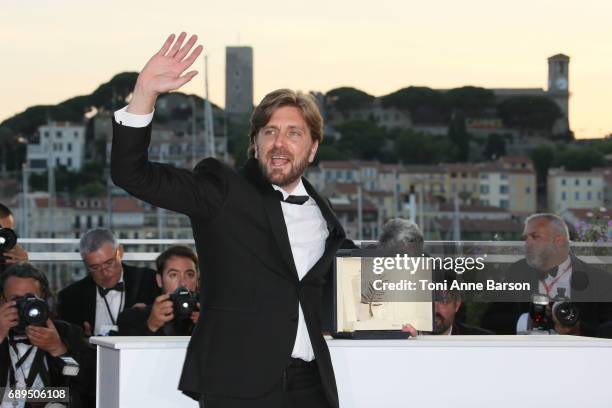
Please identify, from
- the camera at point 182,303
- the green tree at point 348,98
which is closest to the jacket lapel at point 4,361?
the camera at point 182,303

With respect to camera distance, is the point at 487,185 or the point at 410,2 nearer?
the point at 410,2

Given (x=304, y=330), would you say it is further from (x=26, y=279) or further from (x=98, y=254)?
(x=98, y=254)

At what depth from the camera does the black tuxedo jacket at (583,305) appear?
468 centimetres

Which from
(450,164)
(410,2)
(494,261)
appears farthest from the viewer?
(450,164)

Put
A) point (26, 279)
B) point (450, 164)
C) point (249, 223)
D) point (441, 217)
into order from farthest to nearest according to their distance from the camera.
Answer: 1. point (450, 164)
2. point (441, 217)
3. point (26, 279)
4. point (249, 223)

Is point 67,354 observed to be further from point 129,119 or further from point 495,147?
point 495,147

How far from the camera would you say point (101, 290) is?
5.73 metres

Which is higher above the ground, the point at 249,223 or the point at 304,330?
the point at 249,223

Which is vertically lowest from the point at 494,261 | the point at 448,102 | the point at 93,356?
the point at 93,356

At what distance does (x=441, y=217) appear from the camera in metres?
87.8

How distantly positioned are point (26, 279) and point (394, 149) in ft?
306

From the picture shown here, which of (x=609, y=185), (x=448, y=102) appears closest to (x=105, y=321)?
(x=609, y=185)

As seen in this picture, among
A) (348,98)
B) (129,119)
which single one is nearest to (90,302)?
(129,119)

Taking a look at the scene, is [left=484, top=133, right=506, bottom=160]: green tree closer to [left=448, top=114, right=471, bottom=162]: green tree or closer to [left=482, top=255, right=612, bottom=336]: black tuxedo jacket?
[left=448, top=114, right=471, bottom=162]: green tree
